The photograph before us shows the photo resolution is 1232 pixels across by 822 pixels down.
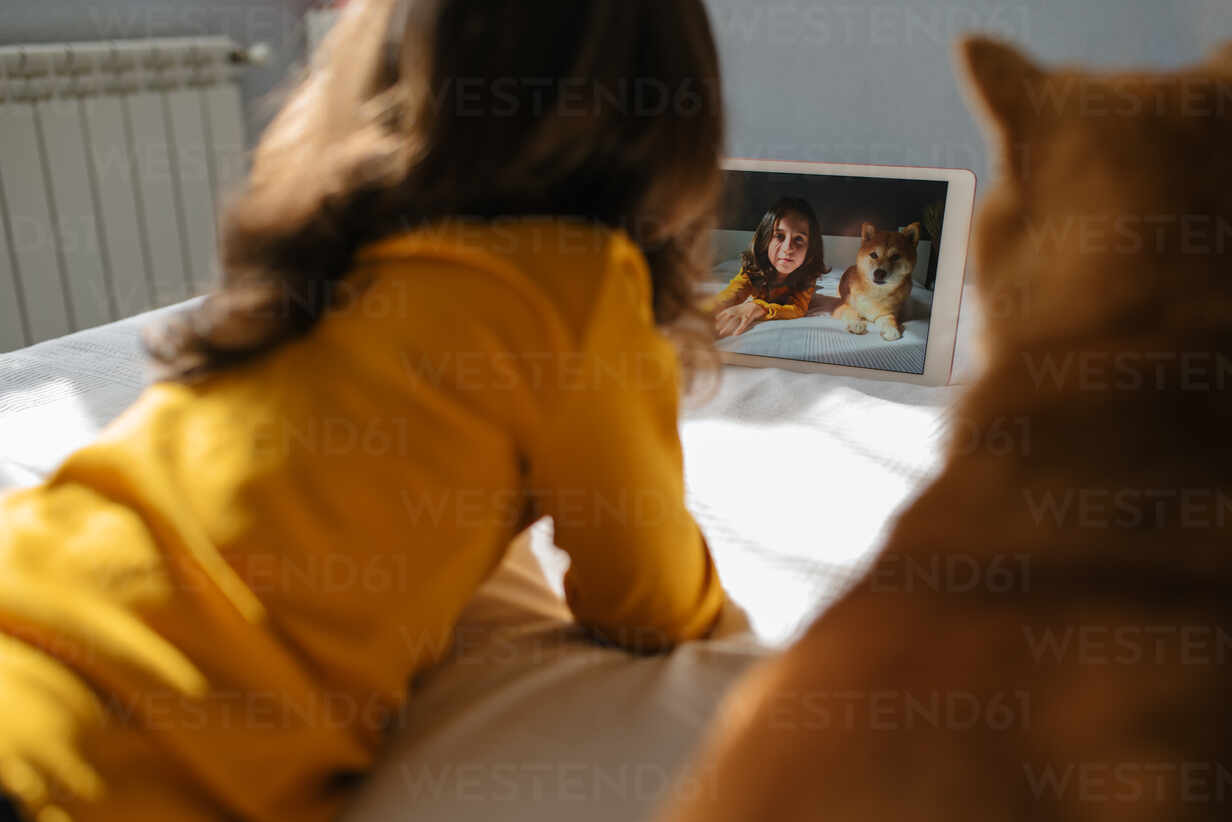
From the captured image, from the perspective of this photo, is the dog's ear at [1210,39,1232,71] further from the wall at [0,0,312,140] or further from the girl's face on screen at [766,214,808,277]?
the wall at [0,0,312,140]

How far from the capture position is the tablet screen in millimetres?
1092

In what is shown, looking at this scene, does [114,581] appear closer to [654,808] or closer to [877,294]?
[654,808]

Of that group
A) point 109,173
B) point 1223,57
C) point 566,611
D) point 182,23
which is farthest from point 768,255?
point 182,23

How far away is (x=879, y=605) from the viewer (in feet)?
0.98

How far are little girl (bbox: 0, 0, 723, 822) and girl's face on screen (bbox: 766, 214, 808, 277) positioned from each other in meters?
0.43

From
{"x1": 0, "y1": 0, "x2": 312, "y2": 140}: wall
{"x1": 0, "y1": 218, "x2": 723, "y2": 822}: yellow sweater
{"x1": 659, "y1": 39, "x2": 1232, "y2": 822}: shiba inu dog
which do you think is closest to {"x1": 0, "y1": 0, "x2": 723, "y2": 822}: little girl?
{"x1": 0, "y1": 218, "x2": 723, "y2": 822}: yellow sweater

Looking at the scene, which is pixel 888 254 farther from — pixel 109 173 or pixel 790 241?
pixel 109 173

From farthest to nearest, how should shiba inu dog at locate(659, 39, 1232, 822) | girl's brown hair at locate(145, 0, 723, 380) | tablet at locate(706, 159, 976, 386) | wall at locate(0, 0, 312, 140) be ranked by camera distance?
wall at locate(0, 0, 312, 140), tablet at locate(706, 159, 976, 386), girl's brown hair at locate(145, 0, 723, 380), shiba inu dog at locate(659, 39, 1232, 822)

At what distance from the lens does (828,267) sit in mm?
1122

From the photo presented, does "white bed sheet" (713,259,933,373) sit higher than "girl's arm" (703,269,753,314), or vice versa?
"girl's arm" (703,269,753,314)

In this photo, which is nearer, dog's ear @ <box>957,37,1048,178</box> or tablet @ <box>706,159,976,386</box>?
dog's ear @ <box>957,37,1048,178</box>

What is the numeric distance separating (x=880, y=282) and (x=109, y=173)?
4.07 feet

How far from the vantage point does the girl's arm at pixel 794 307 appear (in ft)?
3.69

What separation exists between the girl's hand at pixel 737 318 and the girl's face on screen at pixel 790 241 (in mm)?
56
